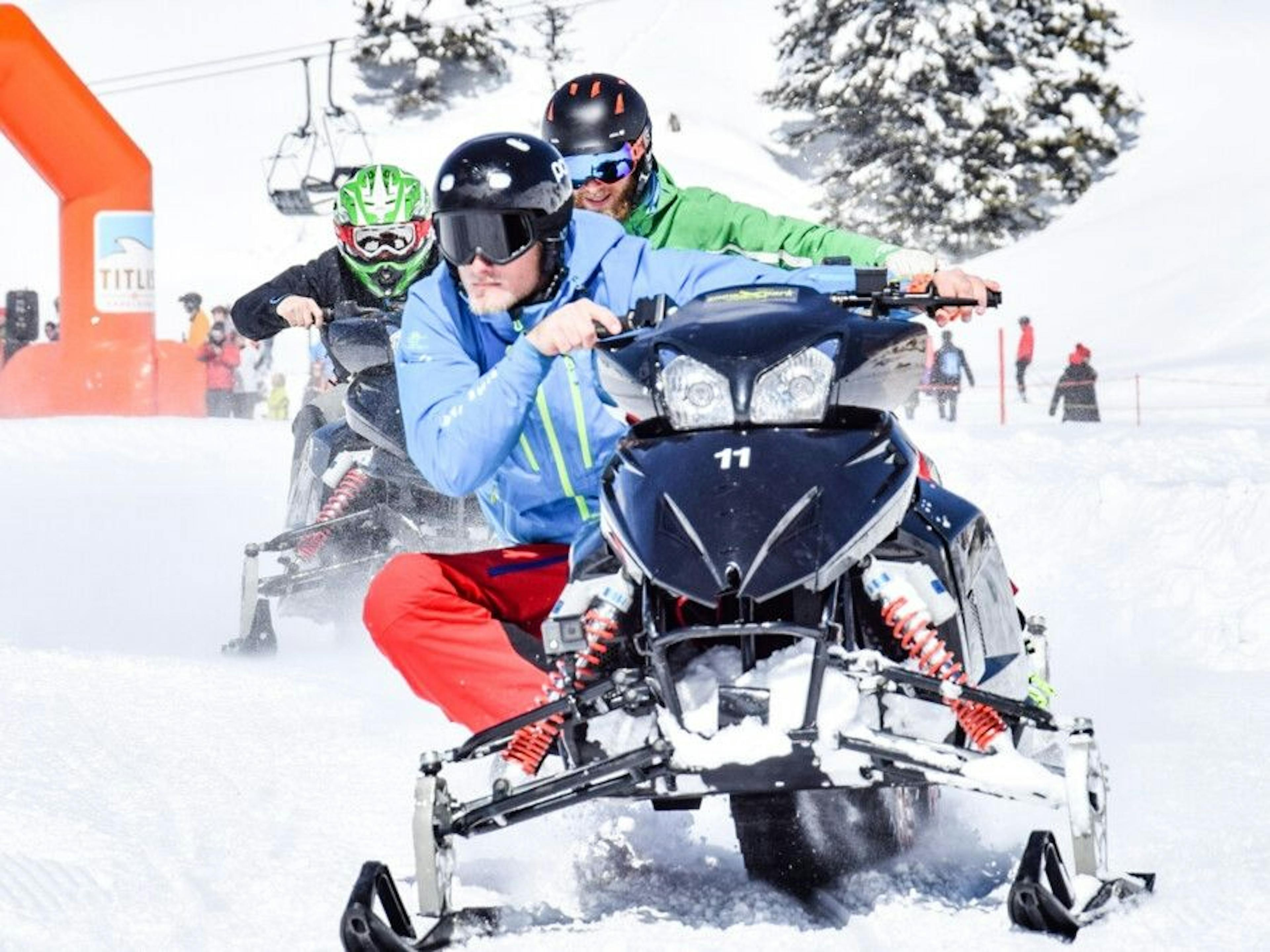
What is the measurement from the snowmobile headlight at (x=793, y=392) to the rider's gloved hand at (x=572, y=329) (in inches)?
13.1

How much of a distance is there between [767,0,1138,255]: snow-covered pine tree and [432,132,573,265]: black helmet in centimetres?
3405

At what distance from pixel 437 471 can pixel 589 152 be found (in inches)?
90.8

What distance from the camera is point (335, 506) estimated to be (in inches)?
292

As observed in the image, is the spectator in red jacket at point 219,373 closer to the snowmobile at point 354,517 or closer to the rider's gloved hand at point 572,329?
the snowmobile at point 354,517

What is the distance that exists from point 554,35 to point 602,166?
46.1m

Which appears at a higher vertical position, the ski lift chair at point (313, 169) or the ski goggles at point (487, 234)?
the ski lift chair at point (313, 169)

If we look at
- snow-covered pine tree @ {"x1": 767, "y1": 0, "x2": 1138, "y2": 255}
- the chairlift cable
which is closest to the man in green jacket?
snow-covered pine tree @ {"x1": 767, "y1": 0, "x2": 1138, "y2": 255}

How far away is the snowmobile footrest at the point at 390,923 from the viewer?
2.96 metres

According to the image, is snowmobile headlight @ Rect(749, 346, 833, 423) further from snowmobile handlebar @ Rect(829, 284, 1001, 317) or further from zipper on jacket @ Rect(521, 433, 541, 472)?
zipper on jacket @ Rect(521, 433, 541, 472)

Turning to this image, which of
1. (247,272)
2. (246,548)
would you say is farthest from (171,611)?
(247,272)

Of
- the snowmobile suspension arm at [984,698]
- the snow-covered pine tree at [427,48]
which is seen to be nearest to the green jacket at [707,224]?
the snowmobile suspension arm at [984,698]

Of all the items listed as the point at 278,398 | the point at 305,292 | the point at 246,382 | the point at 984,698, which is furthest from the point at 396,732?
the point at 278,398

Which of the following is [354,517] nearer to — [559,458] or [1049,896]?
[559,458]

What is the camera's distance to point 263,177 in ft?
167
